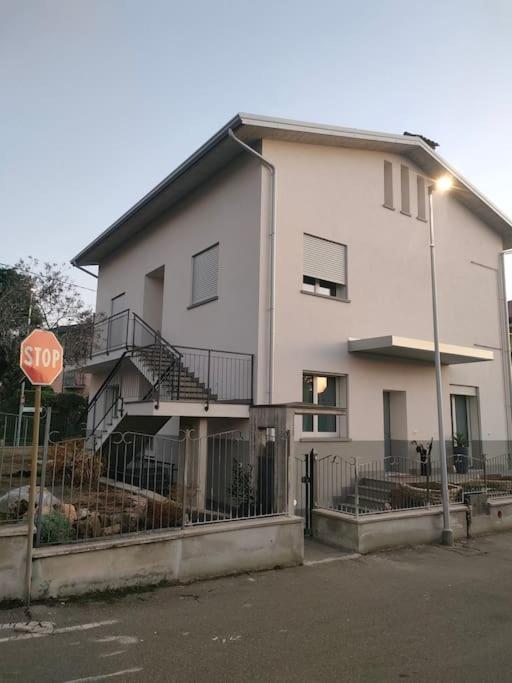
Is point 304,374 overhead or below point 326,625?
overhead

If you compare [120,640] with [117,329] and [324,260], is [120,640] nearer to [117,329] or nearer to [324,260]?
[324,260]

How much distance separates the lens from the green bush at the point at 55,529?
573 centimetres

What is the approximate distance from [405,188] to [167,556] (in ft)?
39.9

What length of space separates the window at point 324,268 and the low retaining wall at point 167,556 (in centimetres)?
607

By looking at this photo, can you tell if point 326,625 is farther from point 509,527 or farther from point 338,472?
point 509,527

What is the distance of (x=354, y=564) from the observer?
7.59 m

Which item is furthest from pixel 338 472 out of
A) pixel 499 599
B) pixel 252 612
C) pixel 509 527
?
pixel 252 612

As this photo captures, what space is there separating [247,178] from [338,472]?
→ 721 centimetres

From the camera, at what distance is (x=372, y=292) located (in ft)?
42.9

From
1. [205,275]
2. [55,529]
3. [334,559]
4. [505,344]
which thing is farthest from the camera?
[505,344]

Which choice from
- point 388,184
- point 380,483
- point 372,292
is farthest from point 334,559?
point 388,184

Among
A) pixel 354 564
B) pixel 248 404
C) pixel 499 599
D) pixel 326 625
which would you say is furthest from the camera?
pixel 248 404

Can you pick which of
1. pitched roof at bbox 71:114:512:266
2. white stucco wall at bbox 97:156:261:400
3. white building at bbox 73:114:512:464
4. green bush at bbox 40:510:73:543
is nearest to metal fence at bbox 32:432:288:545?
green bush at bbox 40:510:73:543

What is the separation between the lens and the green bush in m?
5.73
